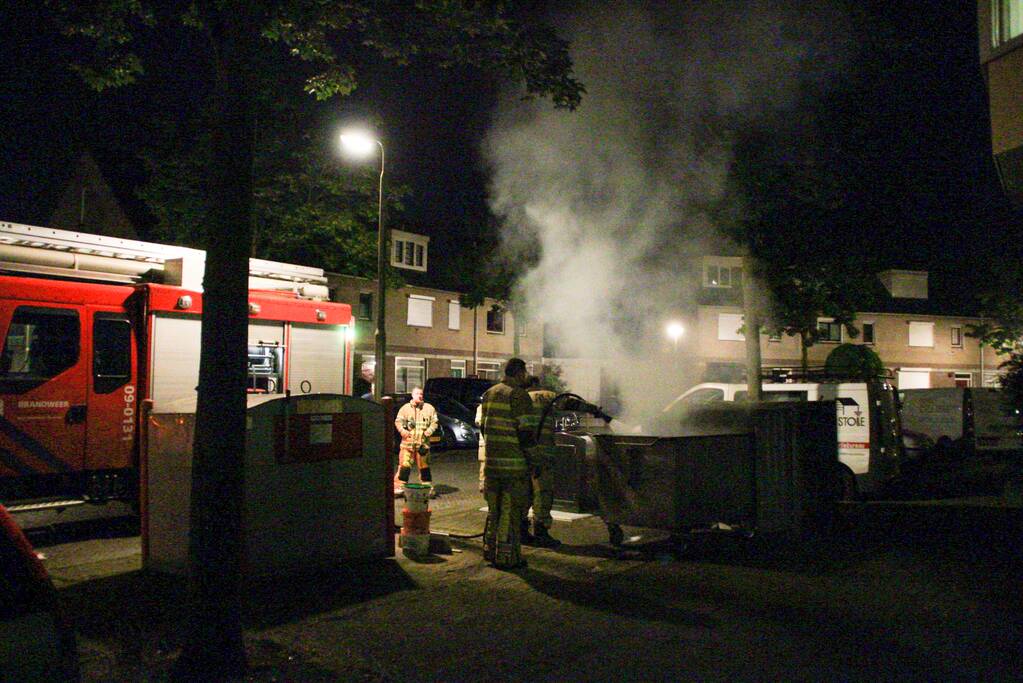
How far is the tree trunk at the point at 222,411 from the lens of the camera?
4578 millimetres

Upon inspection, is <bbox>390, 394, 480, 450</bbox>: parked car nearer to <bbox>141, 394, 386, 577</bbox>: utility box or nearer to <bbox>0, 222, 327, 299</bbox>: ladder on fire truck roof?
<bbox>0, 222, 327, 299</bbox>: ladder on fire truck roof

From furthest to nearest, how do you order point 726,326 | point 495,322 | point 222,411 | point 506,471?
point 726,326 < point 495,322 < point 506,471 < point 222,411

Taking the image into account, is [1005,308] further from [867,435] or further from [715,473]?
[715,473]

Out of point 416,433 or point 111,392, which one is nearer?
point 111,392

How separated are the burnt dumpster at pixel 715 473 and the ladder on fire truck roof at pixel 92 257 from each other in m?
5.21

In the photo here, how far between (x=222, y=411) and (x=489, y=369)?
3162cm

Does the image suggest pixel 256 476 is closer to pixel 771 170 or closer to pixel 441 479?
pixel 441 479

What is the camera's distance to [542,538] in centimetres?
862

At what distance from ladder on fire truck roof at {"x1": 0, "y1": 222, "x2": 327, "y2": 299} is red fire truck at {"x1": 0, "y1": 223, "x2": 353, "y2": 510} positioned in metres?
0.01

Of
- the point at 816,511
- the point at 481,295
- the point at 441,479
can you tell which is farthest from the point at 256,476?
the point at 481,295

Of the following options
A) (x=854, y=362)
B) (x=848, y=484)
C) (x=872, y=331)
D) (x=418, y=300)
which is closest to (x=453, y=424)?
(x=854, y=362)

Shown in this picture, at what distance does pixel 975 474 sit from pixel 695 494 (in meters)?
9.66

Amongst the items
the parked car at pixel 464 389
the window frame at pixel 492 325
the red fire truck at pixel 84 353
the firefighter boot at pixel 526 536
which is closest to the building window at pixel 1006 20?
the firefighter boot at pixel 526 536

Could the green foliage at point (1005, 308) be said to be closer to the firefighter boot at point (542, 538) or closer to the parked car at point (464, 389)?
the parked car at point (464, 389)
